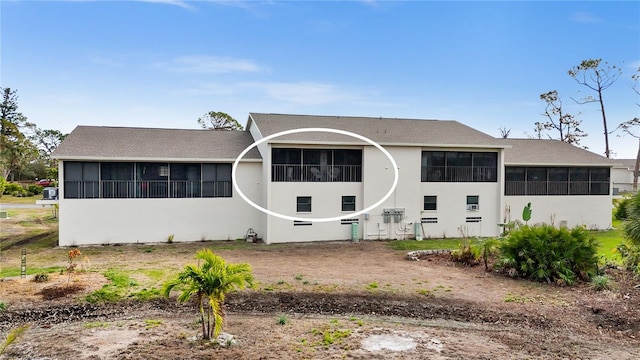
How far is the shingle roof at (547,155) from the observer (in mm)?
21094

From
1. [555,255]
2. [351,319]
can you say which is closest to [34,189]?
[351,319]

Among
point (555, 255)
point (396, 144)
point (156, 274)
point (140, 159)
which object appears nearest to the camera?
point (555, 255)

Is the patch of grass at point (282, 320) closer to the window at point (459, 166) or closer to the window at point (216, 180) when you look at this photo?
the window at point (216, 180)

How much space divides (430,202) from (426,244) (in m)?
2.71

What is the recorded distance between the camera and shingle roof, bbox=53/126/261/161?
55.0 ft

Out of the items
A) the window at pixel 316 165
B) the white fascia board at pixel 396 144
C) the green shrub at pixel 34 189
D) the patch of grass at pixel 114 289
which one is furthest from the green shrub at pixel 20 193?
the patch of grass at pixel 114 289

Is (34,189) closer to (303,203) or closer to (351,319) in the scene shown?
(303,203)

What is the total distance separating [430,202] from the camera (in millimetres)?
19172

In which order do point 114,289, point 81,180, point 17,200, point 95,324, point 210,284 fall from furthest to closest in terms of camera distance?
point 17,200, point 81,180, point 114,289, point 95,324, point 210,284

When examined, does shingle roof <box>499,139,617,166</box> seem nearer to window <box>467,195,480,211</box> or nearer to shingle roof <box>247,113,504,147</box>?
shingle roof <box>247,113,504,147</box>

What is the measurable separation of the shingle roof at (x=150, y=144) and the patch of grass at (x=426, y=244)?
24.3 ft

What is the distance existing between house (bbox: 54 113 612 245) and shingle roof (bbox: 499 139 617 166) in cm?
26

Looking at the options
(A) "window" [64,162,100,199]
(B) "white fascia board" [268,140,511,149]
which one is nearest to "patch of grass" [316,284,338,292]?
(B) "white fascia board" [268,140,511,149]

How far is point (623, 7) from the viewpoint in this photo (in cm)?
1309
